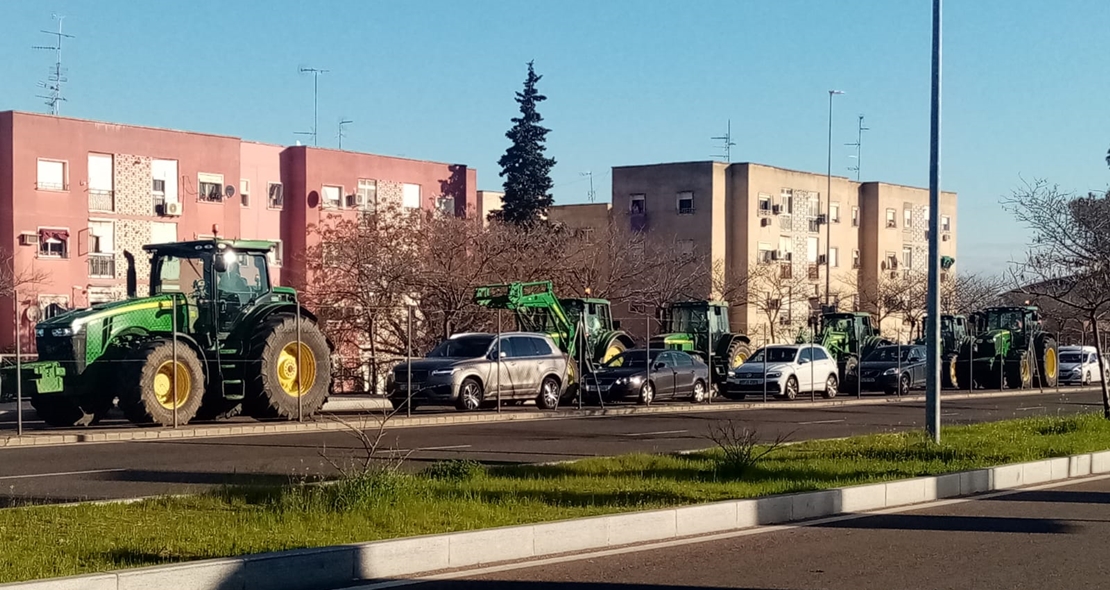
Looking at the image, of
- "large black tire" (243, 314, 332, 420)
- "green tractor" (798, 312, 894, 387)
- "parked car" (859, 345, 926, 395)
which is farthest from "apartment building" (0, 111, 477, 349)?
"parked car" (859, 345, 926, 395)

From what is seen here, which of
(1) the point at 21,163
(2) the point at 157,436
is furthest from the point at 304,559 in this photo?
(1) the point at 21,163

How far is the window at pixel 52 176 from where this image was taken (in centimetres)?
3922

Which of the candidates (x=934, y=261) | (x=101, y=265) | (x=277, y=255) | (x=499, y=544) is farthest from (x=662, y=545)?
(x=277, y=255)

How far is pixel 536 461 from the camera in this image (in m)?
16.1

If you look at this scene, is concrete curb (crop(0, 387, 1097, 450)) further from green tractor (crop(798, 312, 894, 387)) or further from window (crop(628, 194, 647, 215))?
window (crop(628, 194, 647, 215))

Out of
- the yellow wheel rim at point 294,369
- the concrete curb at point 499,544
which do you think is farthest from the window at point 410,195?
the concrete curb at point 499,544

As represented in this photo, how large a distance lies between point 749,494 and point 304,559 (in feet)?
16.8

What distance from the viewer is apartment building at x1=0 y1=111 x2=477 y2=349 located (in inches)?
1534

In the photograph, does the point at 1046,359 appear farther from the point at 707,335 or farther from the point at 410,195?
the point at 410,195

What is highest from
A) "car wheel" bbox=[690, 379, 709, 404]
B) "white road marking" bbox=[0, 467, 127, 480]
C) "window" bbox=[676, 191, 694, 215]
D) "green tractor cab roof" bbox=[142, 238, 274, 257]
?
"window" bbox=[676, 191, 694, 215]

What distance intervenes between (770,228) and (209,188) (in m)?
28.8

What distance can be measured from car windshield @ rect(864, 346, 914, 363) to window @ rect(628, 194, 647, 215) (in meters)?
22.9

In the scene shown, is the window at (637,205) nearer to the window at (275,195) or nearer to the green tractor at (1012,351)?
the green tractor at (1012,351)

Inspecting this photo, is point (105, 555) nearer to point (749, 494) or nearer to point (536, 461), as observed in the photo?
point (749, 494)
